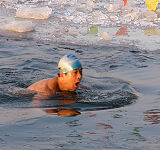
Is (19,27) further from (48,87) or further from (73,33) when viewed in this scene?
(48,87)

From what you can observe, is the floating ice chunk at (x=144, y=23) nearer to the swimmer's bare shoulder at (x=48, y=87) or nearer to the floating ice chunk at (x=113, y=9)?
the floating ice chunk at (x=113, y=9)

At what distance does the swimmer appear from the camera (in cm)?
439

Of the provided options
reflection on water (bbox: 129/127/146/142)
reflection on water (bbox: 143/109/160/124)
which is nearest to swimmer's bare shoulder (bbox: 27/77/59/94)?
reflection on water (bbox: 143/109/160/124)

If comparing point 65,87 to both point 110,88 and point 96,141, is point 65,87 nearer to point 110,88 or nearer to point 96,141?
point 110,88

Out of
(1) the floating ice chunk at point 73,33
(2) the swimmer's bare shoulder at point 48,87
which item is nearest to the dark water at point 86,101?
(2) the swimmer's bare shoulder at point 48,87

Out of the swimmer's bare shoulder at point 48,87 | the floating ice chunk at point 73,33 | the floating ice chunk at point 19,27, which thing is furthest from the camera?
the floating ice chunk at point 19,27

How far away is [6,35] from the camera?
29.3 feet

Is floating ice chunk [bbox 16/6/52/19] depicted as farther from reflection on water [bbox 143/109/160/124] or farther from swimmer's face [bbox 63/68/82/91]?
reflection on water [bbox 143/109/160/124]

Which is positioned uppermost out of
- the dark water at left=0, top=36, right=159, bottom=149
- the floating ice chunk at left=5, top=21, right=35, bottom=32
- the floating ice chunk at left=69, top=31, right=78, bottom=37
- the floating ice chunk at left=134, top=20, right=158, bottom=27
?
the floating ice chunk at left=134, top=20, right=158, bottom=27

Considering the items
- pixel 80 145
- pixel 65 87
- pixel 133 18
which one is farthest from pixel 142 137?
pixel 133 18

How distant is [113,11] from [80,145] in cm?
991

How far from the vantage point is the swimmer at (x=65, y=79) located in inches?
173

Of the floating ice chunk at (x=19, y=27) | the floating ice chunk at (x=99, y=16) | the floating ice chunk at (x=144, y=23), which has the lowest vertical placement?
the floating ice chunk at (x=19, y=27)

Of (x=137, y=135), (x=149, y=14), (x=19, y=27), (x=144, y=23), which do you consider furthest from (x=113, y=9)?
(x=137, y=135)
